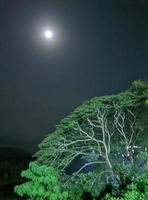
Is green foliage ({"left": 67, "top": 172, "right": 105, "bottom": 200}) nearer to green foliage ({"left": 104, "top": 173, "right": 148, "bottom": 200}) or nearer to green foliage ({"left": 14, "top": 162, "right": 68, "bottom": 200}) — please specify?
green foliage ({"left": 14, "top": 162, "right": 68, "bottom": 200})

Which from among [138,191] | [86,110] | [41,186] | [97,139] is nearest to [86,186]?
[41,186]

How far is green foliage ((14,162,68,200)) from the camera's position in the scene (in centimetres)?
1218

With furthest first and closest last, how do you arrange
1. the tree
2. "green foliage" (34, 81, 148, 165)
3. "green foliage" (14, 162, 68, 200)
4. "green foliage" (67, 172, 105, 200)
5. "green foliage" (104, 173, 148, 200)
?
"green foliage" (34, 81, 148, 165)
the tree
"green foliage" (67, 172, 105, 200)
"green foliage" (14, 162, 68, 200)
"green foliage" (104, 173, 148, 200)

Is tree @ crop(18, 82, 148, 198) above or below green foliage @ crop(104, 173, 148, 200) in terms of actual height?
above

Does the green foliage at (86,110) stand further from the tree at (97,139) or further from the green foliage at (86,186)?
the green foliage at (86,186)

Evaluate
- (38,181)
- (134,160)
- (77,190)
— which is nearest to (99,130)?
(134,160)

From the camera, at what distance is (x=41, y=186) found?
40.6ft

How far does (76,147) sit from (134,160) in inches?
96.1

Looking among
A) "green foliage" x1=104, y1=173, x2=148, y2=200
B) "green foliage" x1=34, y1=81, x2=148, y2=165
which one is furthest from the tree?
"green foliage" x1=104, y1=173, x2=148, y2=200

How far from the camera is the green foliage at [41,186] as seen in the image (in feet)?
40.0

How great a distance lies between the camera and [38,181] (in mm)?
12352

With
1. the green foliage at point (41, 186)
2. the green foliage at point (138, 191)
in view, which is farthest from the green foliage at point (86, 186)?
the green foliage at point (138, 191)

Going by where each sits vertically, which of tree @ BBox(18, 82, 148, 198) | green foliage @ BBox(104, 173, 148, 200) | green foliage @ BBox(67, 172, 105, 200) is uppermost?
tree @ BBox(18, 82, 148, 198)

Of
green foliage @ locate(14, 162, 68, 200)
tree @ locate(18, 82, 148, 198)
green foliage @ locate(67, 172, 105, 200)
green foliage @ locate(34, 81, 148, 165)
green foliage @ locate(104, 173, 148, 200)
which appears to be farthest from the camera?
green foliage @ locate(34, 81, 148, 165)
